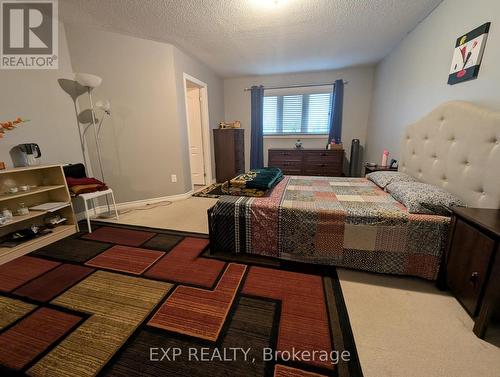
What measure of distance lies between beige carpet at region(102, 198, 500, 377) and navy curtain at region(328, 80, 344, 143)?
3.48 m

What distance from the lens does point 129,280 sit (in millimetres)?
1625

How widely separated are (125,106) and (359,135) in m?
4.41

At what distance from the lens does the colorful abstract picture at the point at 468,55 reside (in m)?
1.58

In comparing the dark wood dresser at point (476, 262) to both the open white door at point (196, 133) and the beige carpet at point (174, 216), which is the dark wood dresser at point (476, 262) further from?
the open white door at point (196, 133)

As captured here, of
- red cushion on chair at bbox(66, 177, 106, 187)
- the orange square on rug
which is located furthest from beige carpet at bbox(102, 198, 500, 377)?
red cushion on chair at bbox(66, 177, 106, 187)

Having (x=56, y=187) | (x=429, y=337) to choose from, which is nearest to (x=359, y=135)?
(x=429, y=337)

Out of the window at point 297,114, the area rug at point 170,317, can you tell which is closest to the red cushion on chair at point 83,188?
the area rug at point 170,317

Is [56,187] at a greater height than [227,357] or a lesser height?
greater

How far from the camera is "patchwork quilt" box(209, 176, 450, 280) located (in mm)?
1491

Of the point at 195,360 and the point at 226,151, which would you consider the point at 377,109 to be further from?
the point at 195,360

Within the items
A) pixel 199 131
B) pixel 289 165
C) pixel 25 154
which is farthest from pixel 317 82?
pixel 25 154

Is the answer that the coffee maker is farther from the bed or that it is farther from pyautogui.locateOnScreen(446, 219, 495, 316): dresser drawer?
pyautogui.locateOnScreen(446, 219, 495, 316): dresser drawer

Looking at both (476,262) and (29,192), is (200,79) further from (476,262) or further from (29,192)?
(476,262)

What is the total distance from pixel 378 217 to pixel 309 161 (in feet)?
9.86
